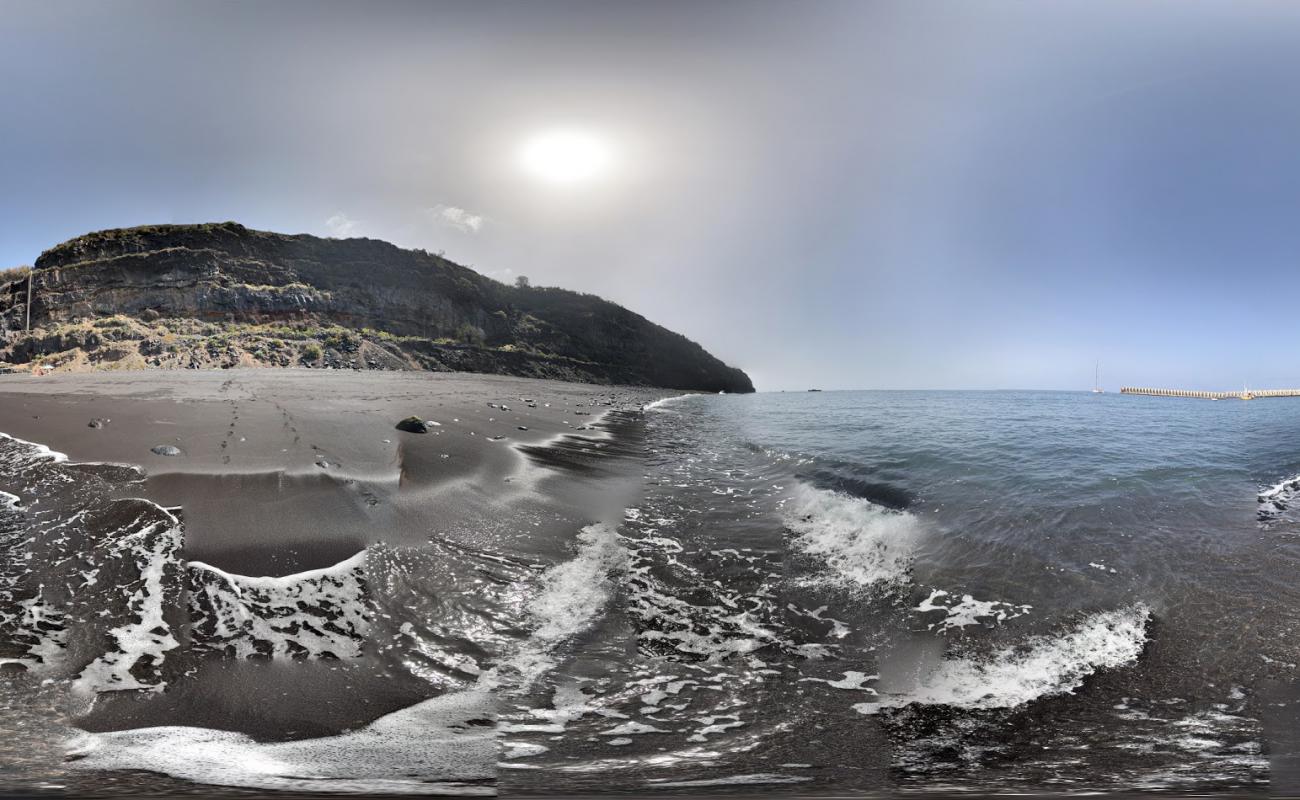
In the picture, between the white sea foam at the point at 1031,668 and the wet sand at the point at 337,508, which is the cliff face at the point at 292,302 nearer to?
the wet sand at the point at 337,508

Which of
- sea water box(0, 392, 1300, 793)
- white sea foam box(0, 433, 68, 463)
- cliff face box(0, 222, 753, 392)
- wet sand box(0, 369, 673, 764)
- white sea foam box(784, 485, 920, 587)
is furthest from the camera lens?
cliff face box(0, 222, 753, 392)

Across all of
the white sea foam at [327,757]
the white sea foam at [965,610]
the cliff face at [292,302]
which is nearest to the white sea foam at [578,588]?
the white sea foam at [327,757]

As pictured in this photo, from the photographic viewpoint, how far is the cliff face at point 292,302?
3669cm

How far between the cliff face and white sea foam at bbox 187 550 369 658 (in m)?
38.2

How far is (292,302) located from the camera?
142 ft

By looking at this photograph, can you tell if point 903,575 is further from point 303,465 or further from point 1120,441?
point 1120,441

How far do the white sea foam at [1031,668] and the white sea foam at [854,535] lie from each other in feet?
5.17

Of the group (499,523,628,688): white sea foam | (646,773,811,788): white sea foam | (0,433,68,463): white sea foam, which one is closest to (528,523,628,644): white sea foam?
(499,523,628,688): white sea foam

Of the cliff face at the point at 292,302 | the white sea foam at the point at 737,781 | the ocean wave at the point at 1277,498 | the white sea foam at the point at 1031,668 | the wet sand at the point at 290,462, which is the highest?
the cliff face at the point at 292,302

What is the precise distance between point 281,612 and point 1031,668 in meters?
6.28

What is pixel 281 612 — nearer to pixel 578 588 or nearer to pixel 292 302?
pixel 578 588

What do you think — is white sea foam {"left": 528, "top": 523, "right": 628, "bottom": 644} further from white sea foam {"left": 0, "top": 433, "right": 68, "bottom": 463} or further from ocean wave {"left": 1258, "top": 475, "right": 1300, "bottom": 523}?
ocean wave {"left": 1258, "top": 475, "right": 1300, "bottom": 523}

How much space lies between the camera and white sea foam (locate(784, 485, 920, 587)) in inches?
243

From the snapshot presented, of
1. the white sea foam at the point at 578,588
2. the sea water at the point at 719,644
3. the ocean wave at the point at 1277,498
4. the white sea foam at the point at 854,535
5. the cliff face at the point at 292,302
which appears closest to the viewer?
the sea water at the point at 719,644
